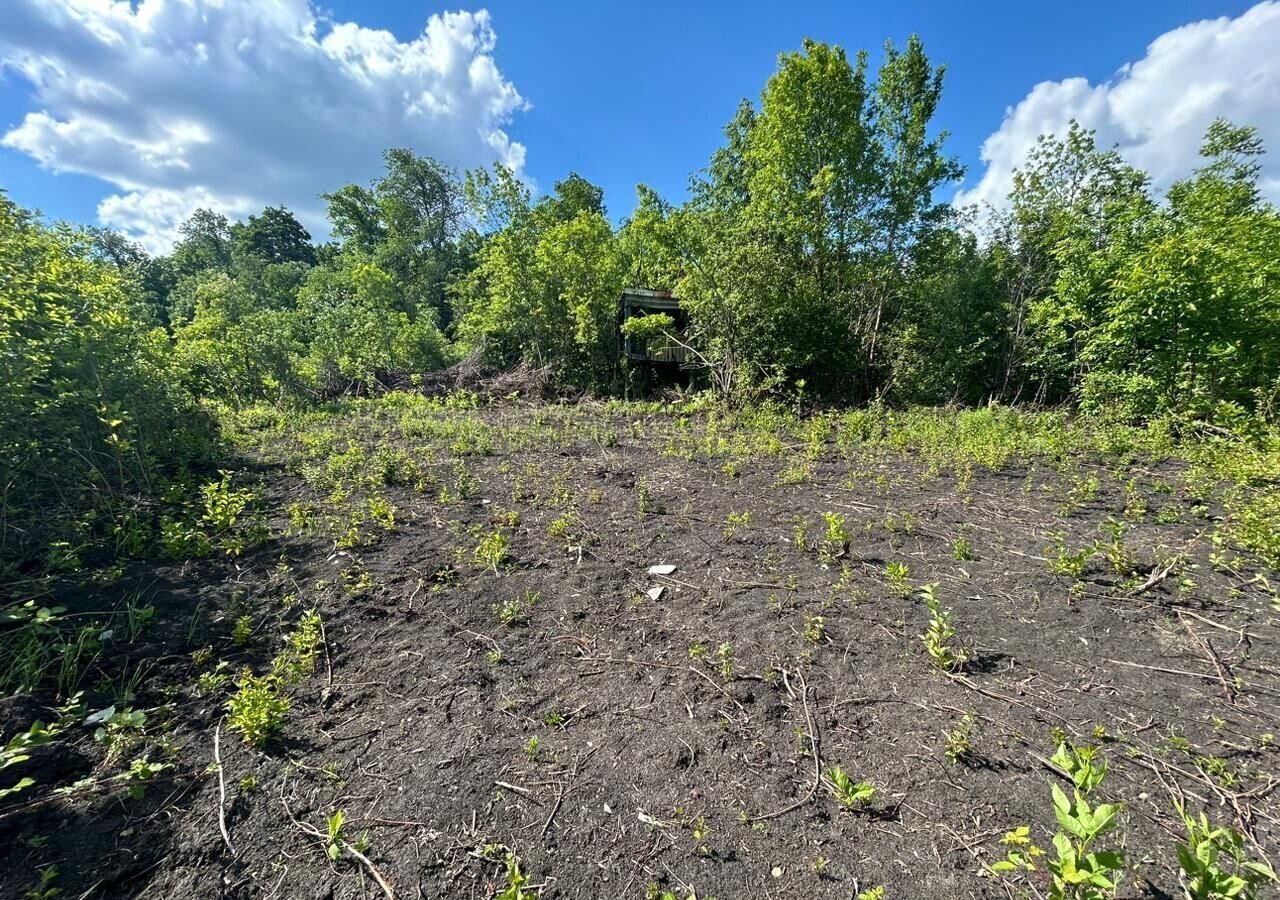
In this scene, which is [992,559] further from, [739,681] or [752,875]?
[752,875]

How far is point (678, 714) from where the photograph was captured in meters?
2.21

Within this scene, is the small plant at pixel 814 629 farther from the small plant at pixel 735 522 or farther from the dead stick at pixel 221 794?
the dead stick at pixel 221 794

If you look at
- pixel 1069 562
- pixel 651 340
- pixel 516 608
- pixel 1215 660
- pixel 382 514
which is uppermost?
pixel 651 340

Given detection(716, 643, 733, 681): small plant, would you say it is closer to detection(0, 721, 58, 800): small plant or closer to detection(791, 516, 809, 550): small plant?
detection(791, 516, 809, 550): small plant

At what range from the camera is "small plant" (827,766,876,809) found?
5.64 ft

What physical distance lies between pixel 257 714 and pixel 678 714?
183cm

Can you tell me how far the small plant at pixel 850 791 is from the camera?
172cm

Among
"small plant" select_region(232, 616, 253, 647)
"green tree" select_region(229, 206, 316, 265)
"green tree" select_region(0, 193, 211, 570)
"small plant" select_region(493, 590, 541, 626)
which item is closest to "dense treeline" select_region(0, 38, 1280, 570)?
"green tree" select_region(0, 193, 211, 570)

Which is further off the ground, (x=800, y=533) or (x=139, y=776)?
(x=800, y=533)

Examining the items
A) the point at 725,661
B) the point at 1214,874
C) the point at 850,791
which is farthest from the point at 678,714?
the point at 1214,874

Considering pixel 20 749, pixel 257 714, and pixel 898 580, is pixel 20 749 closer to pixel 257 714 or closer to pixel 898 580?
pixel 257 714

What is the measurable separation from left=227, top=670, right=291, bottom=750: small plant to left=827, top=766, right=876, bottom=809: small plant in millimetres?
2353

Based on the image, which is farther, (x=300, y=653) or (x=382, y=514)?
(x=382, y=514)

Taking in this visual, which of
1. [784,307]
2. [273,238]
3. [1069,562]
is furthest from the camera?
[273,238]
